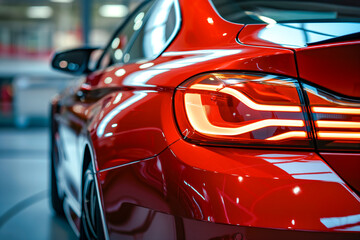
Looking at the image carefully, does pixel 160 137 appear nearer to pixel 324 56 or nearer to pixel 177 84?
pixel 177 84

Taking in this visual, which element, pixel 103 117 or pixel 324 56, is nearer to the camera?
pixel 324 56

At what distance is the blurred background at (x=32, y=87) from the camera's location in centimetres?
340

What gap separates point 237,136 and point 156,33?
723mm

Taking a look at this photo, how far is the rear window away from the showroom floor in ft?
6.15

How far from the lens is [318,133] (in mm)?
1230

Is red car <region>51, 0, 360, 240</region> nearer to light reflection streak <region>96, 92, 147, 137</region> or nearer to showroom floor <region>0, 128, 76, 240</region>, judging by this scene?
light reflection streak <region>96, 92, 147, 137</region>

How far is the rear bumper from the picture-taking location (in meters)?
1.14

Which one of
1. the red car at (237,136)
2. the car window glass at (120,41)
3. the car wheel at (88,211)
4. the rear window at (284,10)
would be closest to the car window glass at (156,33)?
the red car at (237,136)

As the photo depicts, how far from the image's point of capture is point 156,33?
6.01 ft

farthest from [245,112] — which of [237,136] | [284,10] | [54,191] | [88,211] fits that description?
[54,191]

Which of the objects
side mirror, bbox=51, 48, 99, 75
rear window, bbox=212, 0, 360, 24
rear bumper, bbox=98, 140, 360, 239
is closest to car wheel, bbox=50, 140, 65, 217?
side mirror, bbox=51, 48, 99, 75

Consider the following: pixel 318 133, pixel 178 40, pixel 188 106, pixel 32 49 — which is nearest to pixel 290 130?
pixel 318 133

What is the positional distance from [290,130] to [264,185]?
17cm

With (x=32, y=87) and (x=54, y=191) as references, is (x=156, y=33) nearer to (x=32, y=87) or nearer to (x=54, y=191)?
(x=54, y=191)
